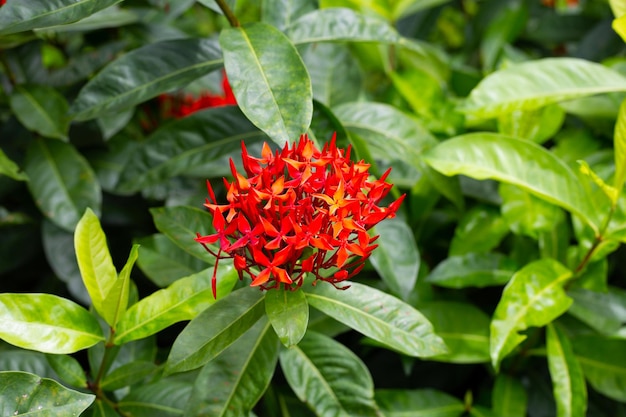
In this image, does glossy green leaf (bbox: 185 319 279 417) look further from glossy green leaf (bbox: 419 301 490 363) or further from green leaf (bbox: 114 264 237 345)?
glossy green leaf (bbox: 419 301 490 363)

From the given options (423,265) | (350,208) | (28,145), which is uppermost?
(350,208)

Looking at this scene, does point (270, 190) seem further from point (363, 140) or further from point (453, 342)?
point (453, 342)

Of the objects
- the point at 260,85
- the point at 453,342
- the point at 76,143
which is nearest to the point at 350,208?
the point at 260,85

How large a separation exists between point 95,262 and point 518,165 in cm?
74

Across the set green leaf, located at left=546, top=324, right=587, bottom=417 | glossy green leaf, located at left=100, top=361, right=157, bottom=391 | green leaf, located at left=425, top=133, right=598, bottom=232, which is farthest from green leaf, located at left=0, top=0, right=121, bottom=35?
green leaf, located at left=546, top=324, right=587, bottom=417

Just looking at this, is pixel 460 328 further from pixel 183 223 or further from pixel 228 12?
pixel 228 12

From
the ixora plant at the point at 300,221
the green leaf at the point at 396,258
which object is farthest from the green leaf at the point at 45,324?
the green leaf at the point at 396,258

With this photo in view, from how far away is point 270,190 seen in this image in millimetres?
812

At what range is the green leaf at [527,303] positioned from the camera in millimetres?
1070

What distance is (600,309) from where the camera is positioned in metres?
1.26

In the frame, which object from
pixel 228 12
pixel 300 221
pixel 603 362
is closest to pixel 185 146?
pixel 228 12

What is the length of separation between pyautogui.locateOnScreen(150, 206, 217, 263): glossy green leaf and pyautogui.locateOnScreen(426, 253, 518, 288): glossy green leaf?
48 centimetres

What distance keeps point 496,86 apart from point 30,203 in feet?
3.40

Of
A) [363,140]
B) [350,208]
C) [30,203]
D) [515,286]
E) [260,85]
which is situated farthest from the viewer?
[30,203]
